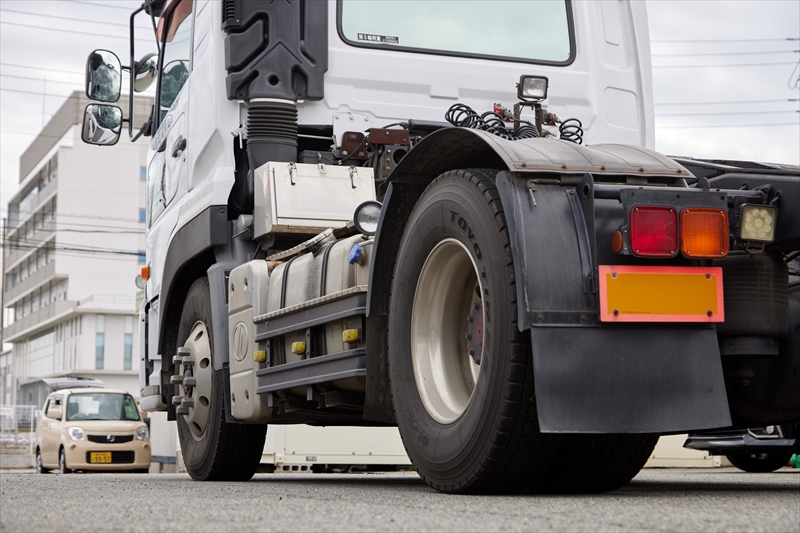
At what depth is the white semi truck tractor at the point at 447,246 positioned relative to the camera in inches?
142

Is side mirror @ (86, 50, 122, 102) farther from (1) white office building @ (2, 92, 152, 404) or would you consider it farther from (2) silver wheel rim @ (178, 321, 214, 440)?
(1) white office building @ (2, 92, 152, 404)

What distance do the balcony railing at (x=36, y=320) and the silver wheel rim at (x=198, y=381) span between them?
237 ft

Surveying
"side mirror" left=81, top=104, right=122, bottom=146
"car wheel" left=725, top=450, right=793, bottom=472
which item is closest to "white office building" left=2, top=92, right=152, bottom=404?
"car wheel" left=725, top=450, right=793, bottom=472

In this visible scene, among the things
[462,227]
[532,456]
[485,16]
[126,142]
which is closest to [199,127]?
[485,16]

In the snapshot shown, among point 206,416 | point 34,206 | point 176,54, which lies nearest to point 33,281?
point 34,206

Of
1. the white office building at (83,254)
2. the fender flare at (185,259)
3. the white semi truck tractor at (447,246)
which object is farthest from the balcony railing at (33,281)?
Answer: the white semi truck tractor at (447,246)

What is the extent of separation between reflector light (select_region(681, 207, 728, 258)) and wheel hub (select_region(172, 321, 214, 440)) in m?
3.41

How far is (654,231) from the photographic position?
364cm

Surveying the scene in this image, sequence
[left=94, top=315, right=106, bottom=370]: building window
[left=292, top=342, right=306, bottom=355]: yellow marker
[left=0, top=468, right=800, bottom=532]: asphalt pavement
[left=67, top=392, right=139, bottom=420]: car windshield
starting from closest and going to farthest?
[left=0, top=468, right=800, bottom=532]: asphalt pavement
[left=292, top=342, right=306, bottom=355]: yellow marker
[left=67, top=392, right=139, bottom=420]: car windshield
[left=94, top=315, right=106, bottom=370]: building window

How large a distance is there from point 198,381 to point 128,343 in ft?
229

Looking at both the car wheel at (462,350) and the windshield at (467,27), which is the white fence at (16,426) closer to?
the windshield at (467,27)

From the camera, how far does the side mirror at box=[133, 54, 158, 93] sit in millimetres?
8219

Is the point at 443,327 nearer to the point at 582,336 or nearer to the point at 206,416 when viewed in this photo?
the point at 582,336

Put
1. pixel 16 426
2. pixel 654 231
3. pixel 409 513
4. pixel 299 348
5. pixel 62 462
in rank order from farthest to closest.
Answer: pixel 16 426, pixel 62 462, pixel 299 348, pixel 654 231, pixel 409 513
